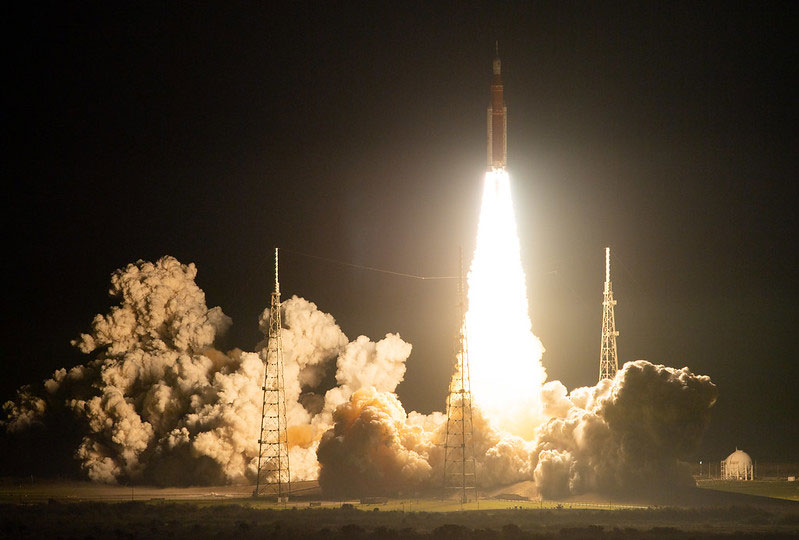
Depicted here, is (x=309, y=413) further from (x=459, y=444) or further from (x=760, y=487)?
(x=760, y=487)

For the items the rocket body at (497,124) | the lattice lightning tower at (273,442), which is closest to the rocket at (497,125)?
the rocket body at (497,124)

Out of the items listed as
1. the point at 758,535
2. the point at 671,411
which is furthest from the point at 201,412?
the point at 758,535

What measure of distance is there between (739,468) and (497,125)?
19521 mm

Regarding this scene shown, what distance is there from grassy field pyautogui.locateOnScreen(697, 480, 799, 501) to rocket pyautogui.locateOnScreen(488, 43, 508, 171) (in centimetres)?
1557

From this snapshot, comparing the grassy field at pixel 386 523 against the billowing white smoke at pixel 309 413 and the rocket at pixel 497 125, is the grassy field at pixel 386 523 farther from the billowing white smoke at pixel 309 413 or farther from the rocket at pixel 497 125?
the rocket at pixel 497 125

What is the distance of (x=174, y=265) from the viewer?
76.3 meters

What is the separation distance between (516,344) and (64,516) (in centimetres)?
2019

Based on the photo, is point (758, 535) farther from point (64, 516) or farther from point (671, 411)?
point (64, 516)

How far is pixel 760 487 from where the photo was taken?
2662 inches

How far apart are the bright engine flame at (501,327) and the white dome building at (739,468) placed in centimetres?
1043

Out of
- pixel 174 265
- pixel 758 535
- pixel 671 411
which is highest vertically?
pixel 174 265

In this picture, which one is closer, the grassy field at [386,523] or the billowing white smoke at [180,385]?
the grassy field at [386,523]

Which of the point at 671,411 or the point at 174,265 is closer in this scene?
the point at 671,411

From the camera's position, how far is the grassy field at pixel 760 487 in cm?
6444
